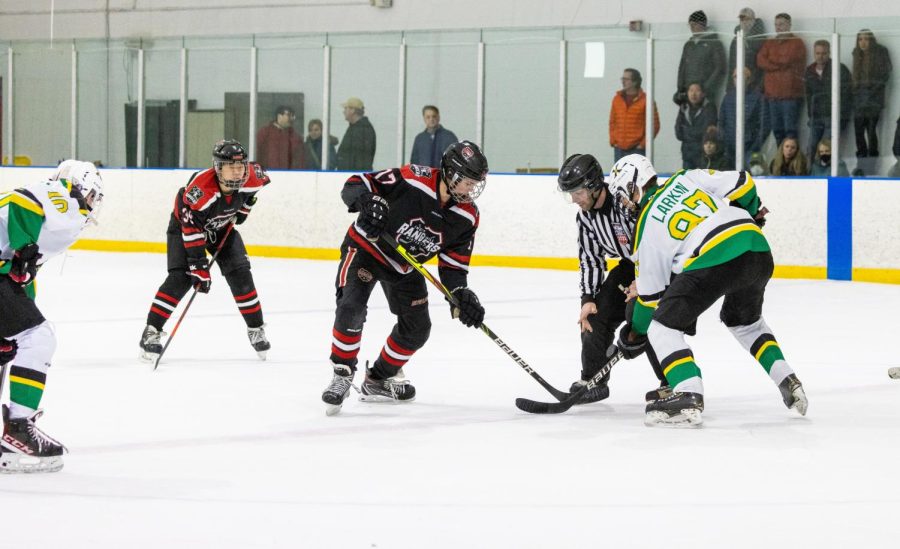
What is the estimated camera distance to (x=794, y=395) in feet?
14.1

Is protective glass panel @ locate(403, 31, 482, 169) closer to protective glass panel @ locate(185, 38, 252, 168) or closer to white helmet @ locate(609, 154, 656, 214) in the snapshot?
protective glass panel @ locate(185, 38, 252, 168)

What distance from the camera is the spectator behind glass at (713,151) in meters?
10.2

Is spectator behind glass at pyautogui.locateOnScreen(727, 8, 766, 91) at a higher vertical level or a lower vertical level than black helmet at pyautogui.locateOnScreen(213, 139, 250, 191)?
higher

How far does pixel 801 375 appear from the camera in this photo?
17.4ft

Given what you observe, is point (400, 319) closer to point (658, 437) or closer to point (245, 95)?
point (658, 437)

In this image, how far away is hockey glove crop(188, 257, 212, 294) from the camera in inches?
223

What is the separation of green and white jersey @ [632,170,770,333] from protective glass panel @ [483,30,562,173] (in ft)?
21.9

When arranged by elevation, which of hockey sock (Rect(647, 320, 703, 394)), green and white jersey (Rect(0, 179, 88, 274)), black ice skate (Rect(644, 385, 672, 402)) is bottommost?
black ice skate (Rect(644, 385, 672, 402))

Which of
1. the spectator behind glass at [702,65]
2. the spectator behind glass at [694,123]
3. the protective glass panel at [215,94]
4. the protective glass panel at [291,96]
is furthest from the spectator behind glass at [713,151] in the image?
the protective glass panel at [215,94]

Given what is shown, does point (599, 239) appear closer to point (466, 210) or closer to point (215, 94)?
point (466, 210)

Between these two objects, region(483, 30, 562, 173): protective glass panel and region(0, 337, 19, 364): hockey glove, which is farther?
region(483, 30, 562, 173): protective glass panel

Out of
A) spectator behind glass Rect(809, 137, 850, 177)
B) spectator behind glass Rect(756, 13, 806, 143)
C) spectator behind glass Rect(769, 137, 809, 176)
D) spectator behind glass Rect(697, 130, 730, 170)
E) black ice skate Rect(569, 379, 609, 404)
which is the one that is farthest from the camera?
spectator behind glass Rect(697, 130, 730, 170)

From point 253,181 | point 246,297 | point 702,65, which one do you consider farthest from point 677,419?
point 702,65

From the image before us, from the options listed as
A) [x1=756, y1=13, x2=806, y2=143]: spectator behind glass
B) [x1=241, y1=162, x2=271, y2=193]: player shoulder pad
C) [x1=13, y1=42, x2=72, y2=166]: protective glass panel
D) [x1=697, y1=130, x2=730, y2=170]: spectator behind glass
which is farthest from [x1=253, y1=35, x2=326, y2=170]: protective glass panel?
[x1=241, y1=162, x2=271, y2=193]: player shoulder pad
